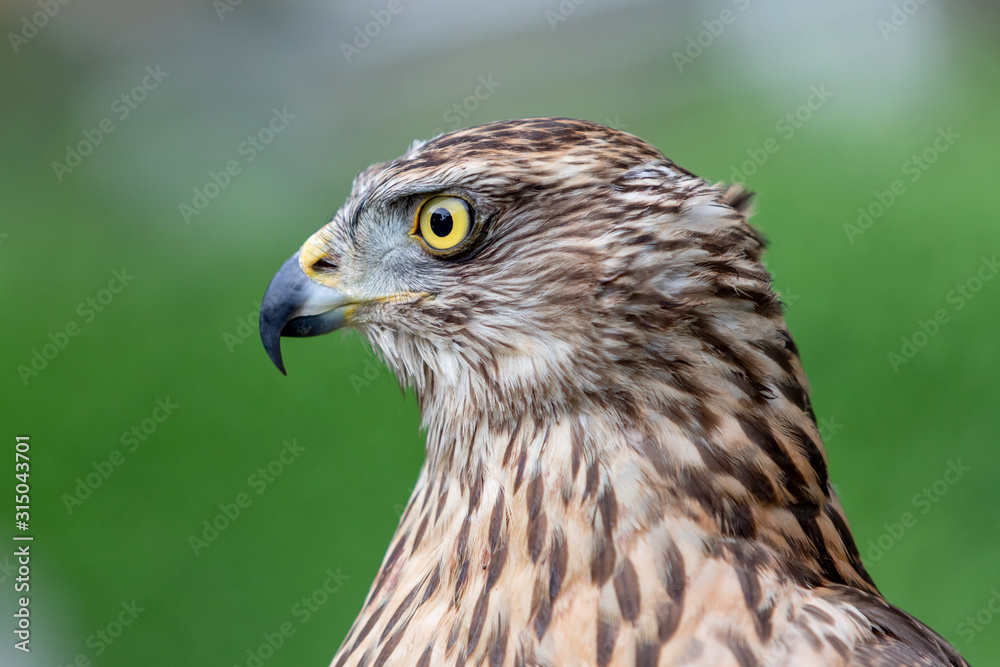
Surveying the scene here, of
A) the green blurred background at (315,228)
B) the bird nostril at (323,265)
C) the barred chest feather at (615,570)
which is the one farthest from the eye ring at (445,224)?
the green blurred background at (315,228)

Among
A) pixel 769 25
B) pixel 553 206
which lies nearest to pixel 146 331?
pixel 553 206

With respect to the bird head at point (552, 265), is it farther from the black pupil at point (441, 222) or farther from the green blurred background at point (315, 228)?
the green blurred background at point (315, 228)

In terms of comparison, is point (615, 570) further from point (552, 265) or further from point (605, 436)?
point (552, 265)

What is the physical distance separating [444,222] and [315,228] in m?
6.08

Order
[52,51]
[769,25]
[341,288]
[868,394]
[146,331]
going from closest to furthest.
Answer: [341,288] → [868,394] → [146,331] → [769,25] → [52,51]

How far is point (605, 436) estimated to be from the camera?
187 centimetres

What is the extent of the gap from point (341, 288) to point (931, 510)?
4.32 m

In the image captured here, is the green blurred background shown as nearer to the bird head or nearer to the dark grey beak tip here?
the dark grey beak tip

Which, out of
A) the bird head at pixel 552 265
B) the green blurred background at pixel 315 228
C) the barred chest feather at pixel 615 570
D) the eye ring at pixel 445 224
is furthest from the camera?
the green blurred background at pixel 315 228

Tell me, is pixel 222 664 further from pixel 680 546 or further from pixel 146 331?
pixel 680 546

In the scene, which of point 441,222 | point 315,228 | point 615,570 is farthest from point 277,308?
point 315,228

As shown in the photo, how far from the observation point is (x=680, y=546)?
1.79 m

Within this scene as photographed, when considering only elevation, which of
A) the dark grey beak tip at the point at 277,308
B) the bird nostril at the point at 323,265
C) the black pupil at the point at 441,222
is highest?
the black pupil at the point at 441,222

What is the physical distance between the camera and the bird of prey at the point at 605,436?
175cm
